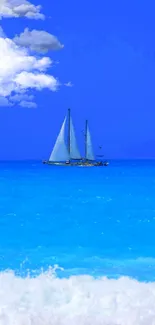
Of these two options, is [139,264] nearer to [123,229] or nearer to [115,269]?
[115,269]

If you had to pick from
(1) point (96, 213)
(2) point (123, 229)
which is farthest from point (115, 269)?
(1) point (96, 213)

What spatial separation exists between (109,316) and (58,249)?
14.9ft

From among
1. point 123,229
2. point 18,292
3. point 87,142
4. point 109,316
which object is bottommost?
point 109,316

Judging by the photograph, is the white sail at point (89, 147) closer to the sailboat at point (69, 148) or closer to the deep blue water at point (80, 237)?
the sailboat at point (69, 148)

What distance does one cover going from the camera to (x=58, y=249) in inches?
298

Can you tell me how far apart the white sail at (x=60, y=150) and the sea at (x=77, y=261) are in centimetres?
1418

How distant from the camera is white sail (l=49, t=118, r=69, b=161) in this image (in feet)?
100

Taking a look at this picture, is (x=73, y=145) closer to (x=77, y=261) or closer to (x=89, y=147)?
(x=89, y=147)

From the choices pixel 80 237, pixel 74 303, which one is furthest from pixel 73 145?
pixel 74 303

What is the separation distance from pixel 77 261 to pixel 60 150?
25.1 metres

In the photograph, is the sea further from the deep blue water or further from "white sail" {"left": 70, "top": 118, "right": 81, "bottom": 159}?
"white sail" {"left": 70, "top": 118, "right": 81, "bottom": 159}

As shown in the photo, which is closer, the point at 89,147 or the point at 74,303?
the point at 74,303

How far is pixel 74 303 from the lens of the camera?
3371mm

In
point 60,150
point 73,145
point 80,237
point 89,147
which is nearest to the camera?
point 80,237
